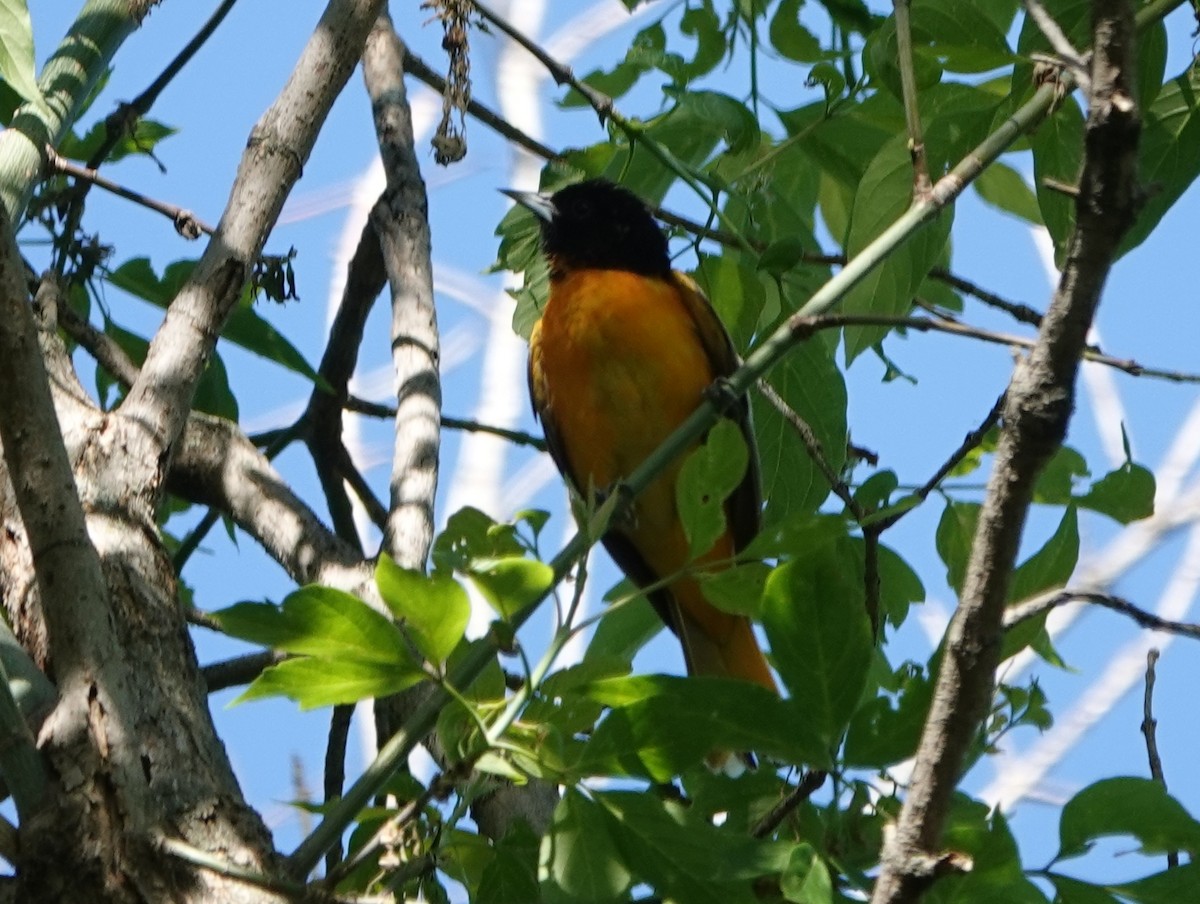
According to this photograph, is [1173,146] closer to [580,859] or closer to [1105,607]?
[1105,607]

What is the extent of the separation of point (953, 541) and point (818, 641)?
113 cm

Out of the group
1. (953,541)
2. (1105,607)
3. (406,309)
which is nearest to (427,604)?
(1105,607)

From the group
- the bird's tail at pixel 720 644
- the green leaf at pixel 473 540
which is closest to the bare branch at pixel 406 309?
the green leaf at pixel 473 540

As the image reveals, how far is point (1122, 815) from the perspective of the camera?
1.70 meters

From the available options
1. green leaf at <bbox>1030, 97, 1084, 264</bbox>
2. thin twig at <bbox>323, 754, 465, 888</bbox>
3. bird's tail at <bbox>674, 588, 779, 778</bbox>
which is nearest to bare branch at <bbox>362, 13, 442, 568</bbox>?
thin twig at <bbox>323, 754, 465, 888</bbox>

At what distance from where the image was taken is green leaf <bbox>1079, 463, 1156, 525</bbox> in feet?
8.49

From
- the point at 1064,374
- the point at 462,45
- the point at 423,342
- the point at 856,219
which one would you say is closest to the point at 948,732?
the point at 1064,374

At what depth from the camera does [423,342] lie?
2889mm

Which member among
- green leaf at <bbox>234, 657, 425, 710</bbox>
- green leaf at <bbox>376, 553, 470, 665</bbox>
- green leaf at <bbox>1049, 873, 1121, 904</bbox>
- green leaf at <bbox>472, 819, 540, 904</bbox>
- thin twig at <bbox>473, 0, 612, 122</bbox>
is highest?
thin twig at <bbox>473, 0, 612, 122</bbox>

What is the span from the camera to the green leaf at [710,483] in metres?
1.72

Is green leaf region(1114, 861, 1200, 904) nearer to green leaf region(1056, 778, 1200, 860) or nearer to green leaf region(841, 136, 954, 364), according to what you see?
green leaf region(1056, 778, 1200, 860)

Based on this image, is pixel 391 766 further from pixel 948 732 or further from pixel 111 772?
pixel 948 732

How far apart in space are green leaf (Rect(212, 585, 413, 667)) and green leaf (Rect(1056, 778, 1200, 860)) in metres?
0.77

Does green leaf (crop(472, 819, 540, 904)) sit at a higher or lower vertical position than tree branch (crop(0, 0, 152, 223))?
lower
